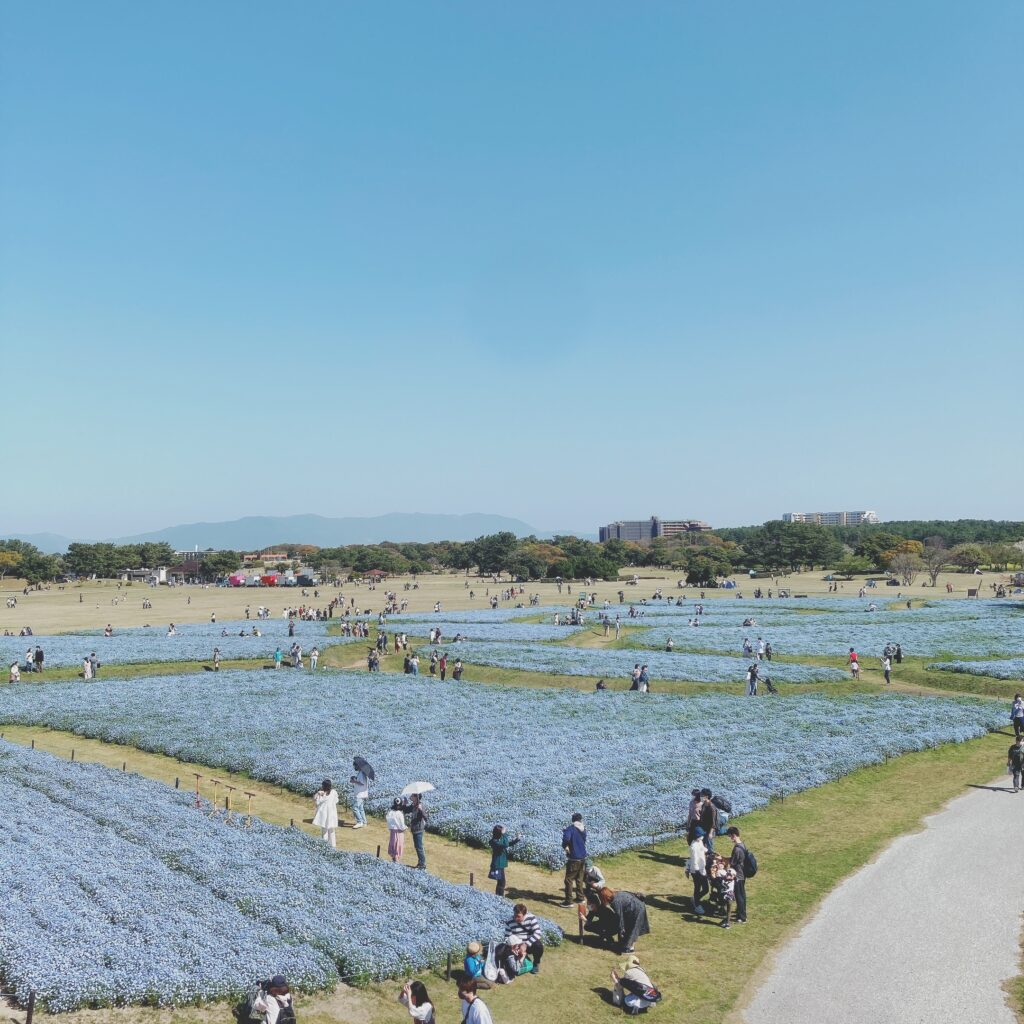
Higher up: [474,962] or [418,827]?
[418,827]

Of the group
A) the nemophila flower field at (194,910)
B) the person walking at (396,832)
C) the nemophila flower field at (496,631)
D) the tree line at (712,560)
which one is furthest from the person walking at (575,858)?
the tree line at (712,560)

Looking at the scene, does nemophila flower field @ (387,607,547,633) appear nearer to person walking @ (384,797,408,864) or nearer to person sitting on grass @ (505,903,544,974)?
person walking @ (384,797,408,864)

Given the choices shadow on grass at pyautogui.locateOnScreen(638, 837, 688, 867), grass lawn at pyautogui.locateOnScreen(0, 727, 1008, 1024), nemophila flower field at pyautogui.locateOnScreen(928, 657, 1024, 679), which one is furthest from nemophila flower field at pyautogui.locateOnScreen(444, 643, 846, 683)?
shadow on grass at pyautogui.locateOnScreen(638, 837, 688, 867)

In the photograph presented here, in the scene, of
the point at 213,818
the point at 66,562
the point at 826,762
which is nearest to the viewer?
the point at 213,818

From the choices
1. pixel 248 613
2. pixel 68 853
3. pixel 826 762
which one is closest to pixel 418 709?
pixel 826 762

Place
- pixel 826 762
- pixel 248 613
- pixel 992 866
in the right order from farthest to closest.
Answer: pixel 248 613
pixel 826 762
pixel 992 866

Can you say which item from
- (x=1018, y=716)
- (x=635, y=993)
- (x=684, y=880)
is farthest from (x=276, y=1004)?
(x=1018, y=716)

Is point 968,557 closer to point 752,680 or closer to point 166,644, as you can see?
point 752,680

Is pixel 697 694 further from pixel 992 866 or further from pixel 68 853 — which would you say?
pixel 68 853
